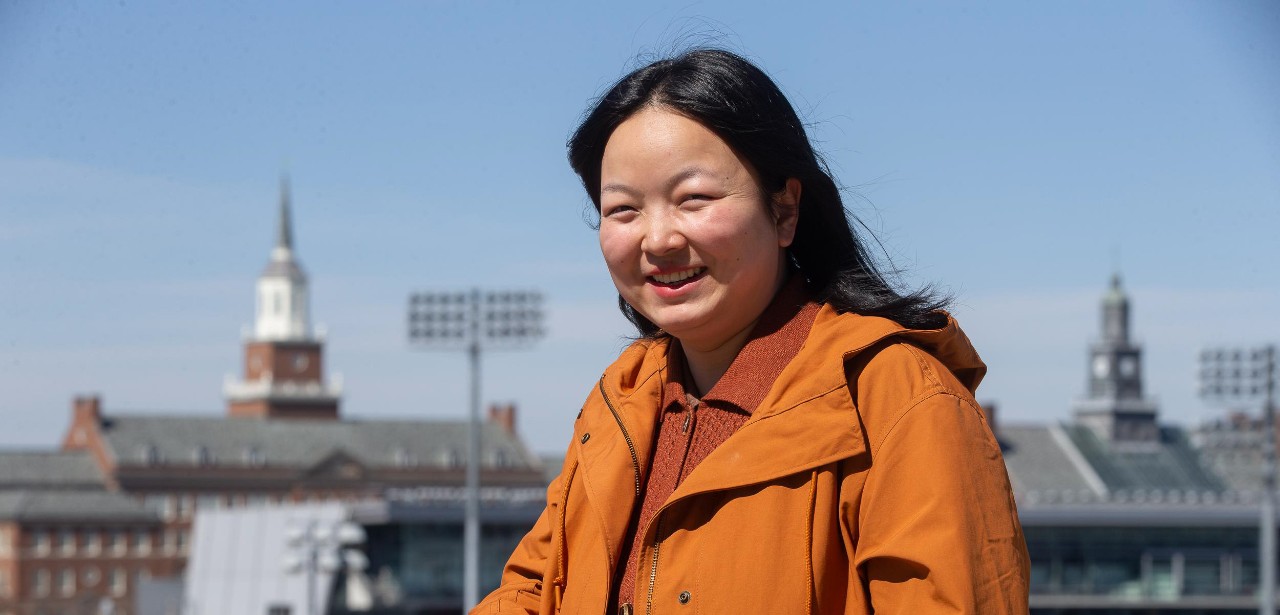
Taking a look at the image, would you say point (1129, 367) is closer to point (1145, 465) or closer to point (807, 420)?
point (1145, 465)

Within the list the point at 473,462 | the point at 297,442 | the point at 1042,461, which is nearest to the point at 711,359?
the point at 473,462

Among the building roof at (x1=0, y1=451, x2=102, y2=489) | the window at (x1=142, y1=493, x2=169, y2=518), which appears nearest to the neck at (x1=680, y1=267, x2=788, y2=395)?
the building roof at (x1=0, y1=451, x2=102, y2=489)

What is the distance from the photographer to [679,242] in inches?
82.4

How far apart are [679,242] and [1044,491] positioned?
292ft

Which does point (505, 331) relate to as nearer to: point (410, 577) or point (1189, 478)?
point (410, 577)

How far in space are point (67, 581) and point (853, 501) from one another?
8437cm

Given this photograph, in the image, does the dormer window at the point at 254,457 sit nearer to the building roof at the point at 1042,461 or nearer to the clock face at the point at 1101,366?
the building roof at the point at 1042,461

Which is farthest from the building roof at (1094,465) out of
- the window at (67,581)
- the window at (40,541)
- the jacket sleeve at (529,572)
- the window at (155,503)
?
the jacket sleeve at (529,572)

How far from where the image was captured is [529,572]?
94.2 inches

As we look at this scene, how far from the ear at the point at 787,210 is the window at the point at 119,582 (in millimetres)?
83976

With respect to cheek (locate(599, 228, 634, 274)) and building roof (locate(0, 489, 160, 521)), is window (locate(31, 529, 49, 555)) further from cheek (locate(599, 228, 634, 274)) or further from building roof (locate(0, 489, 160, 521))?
cheek (locate(599, 228, 634, 274))

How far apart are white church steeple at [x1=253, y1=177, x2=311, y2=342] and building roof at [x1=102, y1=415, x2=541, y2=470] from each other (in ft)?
22.1

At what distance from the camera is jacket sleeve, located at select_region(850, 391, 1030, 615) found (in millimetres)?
1824

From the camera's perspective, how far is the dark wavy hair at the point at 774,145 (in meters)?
2.09
